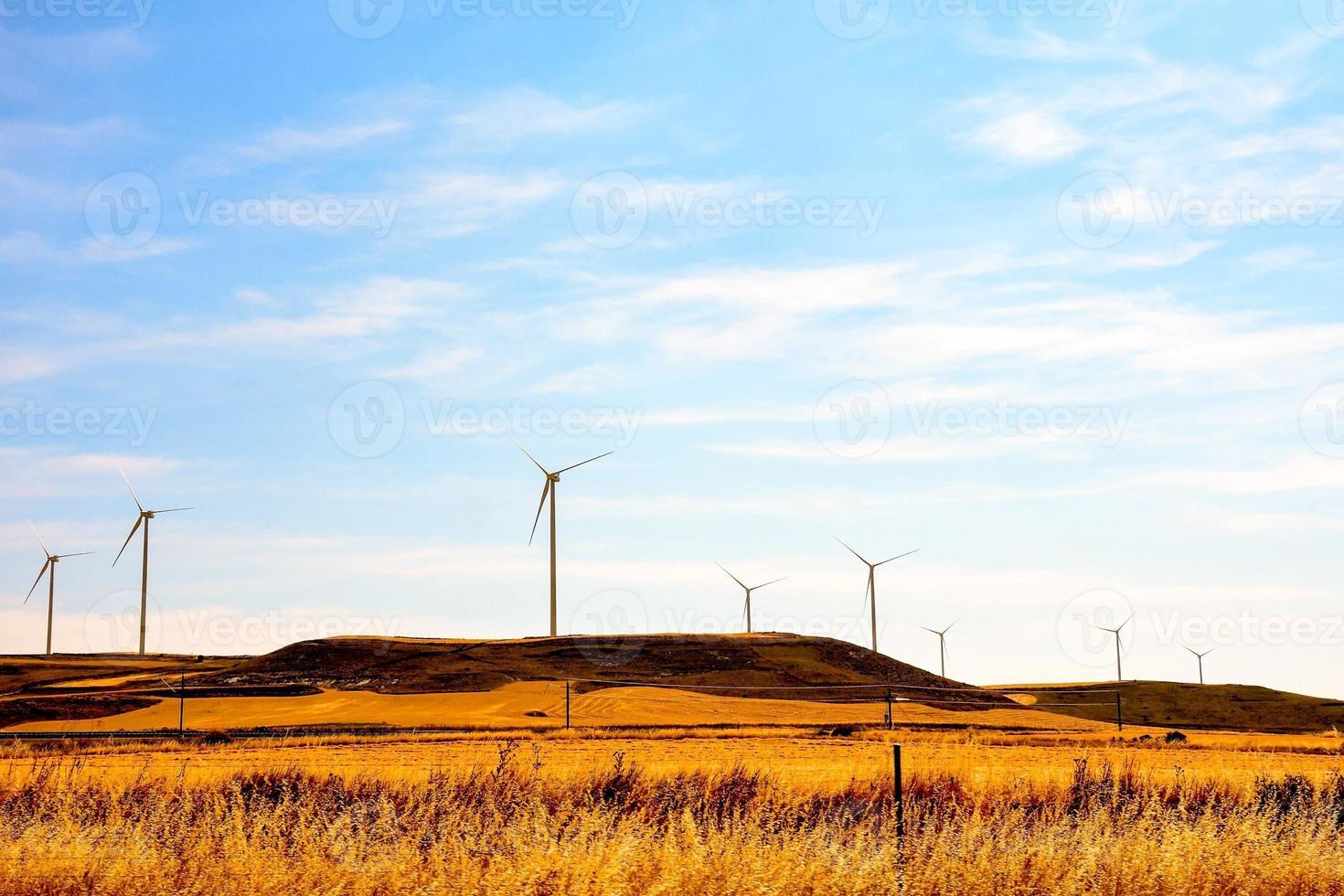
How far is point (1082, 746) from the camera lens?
46344 millimetres

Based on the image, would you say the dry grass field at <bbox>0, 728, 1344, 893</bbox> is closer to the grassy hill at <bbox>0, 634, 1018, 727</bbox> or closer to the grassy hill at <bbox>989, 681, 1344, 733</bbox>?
the grassy hill at <bbox>0, 634, 1018, 727</bbox>

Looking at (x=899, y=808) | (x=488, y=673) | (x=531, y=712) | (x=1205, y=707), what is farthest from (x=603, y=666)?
(x=899, y=808)

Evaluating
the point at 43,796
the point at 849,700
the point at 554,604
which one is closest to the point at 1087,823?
the point at 43,796

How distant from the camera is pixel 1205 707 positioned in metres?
116

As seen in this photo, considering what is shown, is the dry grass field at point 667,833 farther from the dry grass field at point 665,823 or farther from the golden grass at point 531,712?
the golden grass at point 531,712

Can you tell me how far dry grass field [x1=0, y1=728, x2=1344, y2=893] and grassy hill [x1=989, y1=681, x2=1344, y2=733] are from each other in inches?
3063

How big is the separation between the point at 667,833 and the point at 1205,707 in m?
111

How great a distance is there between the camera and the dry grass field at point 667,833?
14281mm

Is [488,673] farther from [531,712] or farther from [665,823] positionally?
[665,823]

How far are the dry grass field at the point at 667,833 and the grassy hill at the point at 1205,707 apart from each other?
7781cm

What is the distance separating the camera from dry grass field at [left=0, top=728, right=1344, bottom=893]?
14281 mm

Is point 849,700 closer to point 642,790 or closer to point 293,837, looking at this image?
point 642,790

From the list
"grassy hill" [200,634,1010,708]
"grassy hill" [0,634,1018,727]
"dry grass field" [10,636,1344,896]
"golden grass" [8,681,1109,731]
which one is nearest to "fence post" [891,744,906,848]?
"dry grass field" [10,636,1344,896]

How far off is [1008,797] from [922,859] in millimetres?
6016
